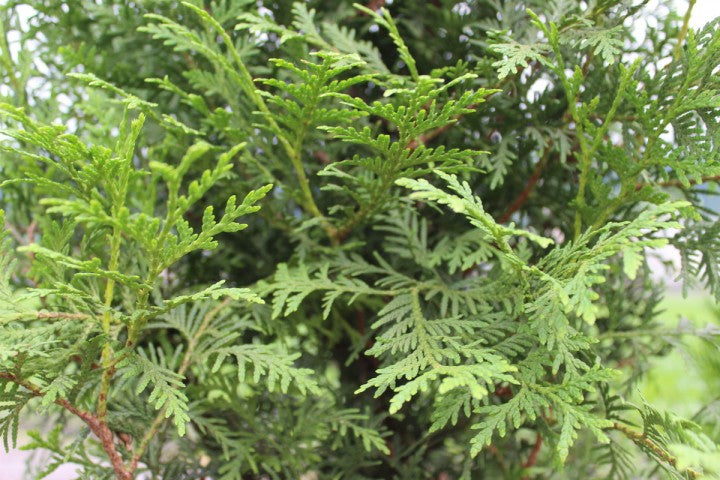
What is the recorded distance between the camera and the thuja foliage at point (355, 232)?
781 millimetres

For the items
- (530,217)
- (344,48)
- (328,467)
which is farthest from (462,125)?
(328,467)

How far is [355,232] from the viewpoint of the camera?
47.5 inches

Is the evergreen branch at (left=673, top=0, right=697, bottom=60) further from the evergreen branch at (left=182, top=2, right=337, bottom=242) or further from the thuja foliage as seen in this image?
the evergreen branch at (left=182, top=2, right=337, bottom=242)

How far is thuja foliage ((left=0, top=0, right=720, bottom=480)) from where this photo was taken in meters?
0.78

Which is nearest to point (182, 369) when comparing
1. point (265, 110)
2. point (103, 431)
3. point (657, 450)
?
point (103, 431)

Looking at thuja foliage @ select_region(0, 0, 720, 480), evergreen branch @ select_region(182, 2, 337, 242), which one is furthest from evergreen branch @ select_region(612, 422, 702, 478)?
evergreen branch @ select_region(182, 2, 337, 242)

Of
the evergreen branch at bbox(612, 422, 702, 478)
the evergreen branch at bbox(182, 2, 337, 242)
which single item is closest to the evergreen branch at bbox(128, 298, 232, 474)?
the evergreen branch at bbox(182, 2, 337, 242)

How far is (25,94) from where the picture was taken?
1.24 metres

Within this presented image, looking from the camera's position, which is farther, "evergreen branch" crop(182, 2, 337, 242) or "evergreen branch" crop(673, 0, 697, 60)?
"evergreen branch" crop(673, 0, 697, 60)

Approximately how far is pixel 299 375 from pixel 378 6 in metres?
0.82

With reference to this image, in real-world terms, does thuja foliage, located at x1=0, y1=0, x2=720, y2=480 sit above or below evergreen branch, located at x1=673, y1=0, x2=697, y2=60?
below

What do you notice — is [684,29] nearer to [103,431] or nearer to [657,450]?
[657,450]

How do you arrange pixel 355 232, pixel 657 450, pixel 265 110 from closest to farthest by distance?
pixel 657 450 < pixel 265 110 < pixel 355 232

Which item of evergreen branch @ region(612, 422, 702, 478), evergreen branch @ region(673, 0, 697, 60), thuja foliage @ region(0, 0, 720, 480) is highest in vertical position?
evergreen branch @ region(673, 0, 697, 60)
